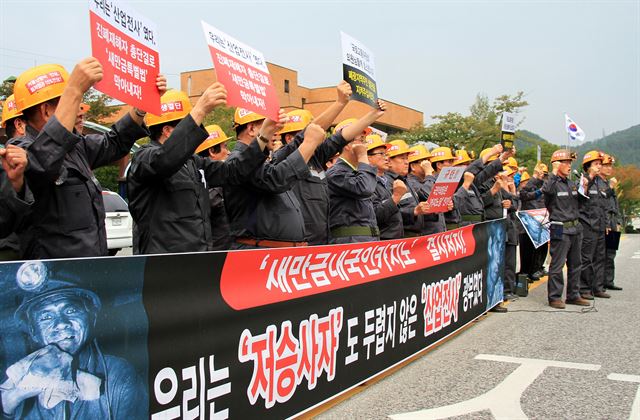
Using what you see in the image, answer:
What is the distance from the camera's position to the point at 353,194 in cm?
530

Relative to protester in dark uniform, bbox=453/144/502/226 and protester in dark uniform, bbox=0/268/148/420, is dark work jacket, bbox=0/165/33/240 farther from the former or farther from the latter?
protester in dark uniform, bbox=453/144/502/226

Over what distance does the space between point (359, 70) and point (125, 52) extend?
2.40 metres

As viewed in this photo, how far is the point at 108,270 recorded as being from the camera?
251 centimetres

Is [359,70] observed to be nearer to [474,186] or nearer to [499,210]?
[474,186]

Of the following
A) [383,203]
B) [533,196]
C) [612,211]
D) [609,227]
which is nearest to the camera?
[383,203]

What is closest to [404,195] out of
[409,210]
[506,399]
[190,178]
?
[409,210]

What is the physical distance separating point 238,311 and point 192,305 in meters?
0.36

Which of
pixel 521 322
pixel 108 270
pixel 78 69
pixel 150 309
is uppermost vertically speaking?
pixel 78 69

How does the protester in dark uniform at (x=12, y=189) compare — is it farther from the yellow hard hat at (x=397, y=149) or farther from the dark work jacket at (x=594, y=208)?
the dark work jacket at (x=594, y=208)

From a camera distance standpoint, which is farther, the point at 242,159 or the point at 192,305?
the point at 242,159

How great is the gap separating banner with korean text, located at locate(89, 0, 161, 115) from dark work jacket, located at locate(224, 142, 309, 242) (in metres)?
1.01

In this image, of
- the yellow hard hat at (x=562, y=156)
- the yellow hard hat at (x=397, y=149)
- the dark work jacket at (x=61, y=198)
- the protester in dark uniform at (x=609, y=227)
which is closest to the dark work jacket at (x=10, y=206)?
the dark work jacket at (x=61, y=198)

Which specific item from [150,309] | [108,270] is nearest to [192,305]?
[150,309]

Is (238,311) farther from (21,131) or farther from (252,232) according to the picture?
(21,131)
